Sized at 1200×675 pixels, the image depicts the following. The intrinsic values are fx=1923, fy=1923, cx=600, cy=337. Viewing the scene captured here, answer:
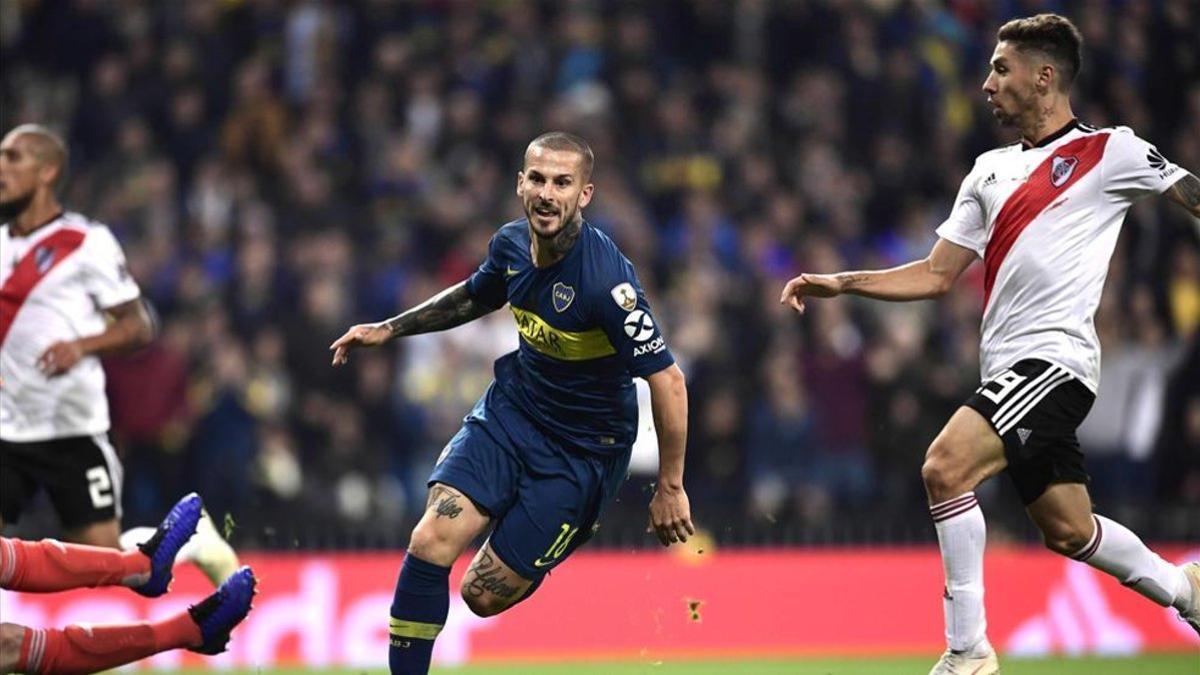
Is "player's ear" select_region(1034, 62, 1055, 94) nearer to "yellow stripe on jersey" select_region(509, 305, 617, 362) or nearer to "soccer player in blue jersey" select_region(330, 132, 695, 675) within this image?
"soccer player in blue jersey" select_region(330, 132, 695, 675)

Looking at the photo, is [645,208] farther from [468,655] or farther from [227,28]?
[468,655]

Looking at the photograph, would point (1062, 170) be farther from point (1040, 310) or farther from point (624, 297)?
point (624, 297)

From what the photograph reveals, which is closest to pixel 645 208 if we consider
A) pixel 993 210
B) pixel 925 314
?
pixel 925 314

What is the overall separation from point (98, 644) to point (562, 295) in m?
2.40

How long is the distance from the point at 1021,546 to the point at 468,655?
4530mm

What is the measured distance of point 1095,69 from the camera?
17531 millimetres

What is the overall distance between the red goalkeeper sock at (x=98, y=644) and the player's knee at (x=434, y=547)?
3.54 ft

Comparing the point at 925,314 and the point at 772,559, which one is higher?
the point at 925,314

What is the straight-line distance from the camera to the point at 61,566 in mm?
8031

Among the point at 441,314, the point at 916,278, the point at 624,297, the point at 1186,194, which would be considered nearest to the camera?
the point at 624,297

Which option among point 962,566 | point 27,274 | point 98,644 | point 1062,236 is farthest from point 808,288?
point 27,274

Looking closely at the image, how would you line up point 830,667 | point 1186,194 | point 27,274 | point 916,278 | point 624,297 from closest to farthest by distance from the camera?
point 624,297 < point 1186,194 < point 916,278 < point 27,274 < point 830,667

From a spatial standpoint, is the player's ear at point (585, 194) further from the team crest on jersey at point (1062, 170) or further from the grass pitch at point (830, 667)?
the grass pitch at point (830, 667)

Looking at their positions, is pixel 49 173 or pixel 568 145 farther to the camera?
pixel 49 173
